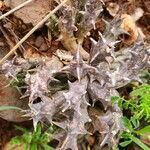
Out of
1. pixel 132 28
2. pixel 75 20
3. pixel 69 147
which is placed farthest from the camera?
pixel 132 28

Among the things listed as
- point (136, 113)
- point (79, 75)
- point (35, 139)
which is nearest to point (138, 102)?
point (136, 113)

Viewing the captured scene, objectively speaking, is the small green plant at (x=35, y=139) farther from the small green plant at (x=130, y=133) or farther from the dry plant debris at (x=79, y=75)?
the small green plant at (x=130, y=133)

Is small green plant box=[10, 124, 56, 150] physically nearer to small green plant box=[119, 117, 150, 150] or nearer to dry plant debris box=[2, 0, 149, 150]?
dry plant debris box=[2, 0, 149, 150]

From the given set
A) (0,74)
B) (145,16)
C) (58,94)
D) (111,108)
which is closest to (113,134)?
(111,108)

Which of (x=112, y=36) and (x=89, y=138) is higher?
(x=112, y=36)

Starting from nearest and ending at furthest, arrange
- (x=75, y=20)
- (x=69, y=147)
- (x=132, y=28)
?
(x=69, y=147), (x=75, y=20), (x=132, y=28)

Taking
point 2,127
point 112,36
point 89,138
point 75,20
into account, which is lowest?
point 89,138

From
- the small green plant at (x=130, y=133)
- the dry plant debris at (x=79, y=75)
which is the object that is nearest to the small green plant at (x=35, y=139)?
the dry plant debris at (x=79, y=75)

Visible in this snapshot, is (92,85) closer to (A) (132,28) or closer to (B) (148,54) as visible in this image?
(B) (148,54)
